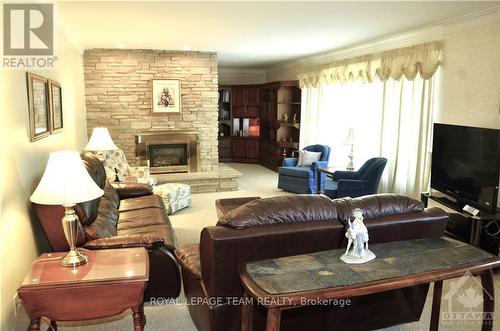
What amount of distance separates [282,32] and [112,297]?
12.4 feet

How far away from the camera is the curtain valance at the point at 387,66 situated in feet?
15.0

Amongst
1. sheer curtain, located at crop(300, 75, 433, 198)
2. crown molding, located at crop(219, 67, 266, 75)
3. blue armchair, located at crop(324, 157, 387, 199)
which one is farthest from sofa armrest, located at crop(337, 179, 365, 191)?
crown molding, located at crop(219, 67, 266, 75)

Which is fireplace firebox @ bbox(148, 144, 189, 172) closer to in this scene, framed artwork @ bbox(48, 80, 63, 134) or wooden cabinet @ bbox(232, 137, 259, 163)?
framed artwork @ bbox(48, 80, 63, 134)

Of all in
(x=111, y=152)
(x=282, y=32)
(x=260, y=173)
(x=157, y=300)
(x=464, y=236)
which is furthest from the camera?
(x=260, y=173)

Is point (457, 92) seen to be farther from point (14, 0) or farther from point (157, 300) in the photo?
point (14, 0)

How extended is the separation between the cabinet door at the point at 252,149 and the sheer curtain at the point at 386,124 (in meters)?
2.95

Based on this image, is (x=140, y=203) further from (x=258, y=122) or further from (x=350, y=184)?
(x=258, y=122)

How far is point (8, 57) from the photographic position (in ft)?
7.94

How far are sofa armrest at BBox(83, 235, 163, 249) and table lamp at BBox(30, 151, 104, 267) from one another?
279 millimetres

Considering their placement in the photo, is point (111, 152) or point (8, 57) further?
point (111, 152)

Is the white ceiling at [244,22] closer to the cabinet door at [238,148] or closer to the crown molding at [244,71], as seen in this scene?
the crown molding at [244,71]

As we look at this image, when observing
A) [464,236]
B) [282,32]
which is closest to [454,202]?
[464,236]

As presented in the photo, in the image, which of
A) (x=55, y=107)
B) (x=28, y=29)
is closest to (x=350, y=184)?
(x=55, y=107)

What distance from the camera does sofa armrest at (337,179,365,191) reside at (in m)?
5.12
